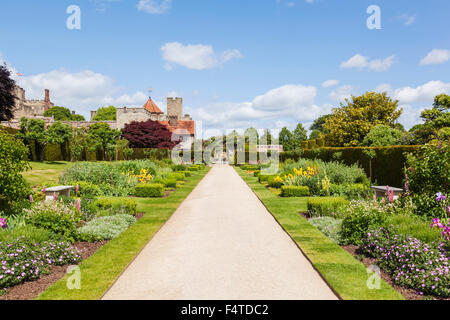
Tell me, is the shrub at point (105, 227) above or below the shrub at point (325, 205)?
below

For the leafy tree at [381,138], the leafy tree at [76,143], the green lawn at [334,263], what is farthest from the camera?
the leafy tree at [76,143]

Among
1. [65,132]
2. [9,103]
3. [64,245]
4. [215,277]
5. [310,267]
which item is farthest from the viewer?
[65,132]

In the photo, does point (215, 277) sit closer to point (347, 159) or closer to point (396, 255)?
point (396, 255)

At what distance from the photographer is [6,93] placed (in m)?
25.6

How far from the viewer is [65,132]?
3662 cm

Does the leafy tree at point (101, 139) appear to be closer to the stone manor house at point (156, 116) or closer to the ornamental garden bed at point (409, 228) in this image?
the stone manor house at point (156, 116)

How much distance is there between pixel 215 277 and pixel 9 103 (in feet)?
93.1

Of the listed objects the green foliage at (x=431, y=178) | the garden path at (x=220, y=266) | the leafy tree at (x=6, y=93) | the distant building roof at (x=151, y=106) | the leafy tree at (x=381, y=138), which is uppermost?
the distant building roof at (x=151, y=106)

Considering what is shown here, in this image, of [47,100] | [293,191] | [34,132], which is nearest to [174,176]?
[293,191]

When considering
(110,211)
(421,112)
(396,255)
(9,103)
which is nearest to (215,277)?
(396,255)

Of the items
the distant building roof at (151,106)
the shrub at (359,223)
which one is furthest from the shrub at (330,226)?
the distant building roof at (151,106)

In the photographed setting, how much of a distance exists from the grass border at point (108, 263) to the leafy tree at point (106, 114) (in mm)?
78984

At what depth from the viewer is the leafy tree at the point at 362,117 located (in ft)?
116

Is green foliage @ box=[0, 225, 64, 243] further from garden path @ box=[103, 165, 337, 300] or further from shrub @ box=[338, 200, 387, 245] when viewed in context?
shrub @ box=[338, 200, 387, 245]
